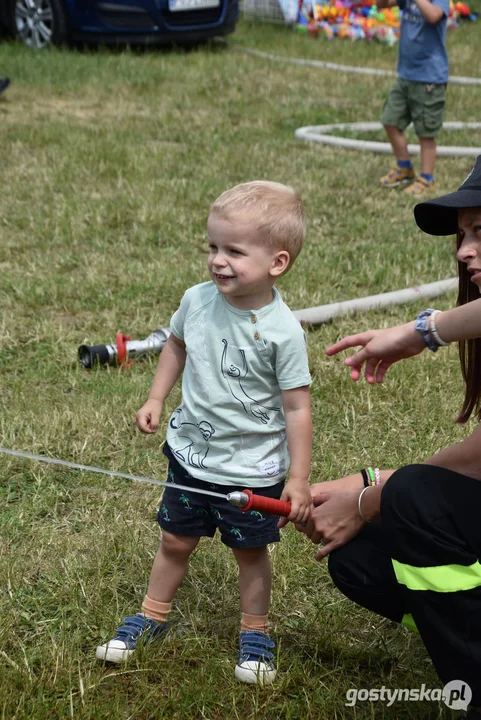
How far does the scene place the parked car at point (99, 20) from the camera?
1030 centimetres

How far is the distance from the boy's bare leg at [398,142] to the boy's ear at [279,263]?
178 inches

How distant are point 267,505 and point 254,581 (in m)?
0.36

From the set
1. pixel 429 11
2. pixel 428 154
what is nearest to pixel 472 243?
pixel 429 11

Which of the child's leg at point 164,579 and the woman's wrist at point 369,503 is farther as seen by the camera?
the child's leg at point 164,579

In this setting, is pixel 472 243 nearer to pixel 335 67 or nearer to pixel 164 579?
pixel 164 579

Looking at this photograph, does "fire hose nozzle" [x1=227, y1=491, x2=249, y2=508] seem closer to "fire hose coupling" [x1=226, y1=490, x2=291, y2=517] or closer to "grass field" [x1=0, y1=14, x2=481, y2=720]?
"fire hose coupling" [x1=226, y1=490, x2=291, y2=517]

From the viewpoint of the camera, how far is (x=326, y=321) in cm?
456

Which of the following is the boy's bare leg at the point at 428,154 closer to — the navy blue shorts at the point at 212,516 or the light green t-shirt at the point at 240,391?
the light green t-shirt at the point at 240,391

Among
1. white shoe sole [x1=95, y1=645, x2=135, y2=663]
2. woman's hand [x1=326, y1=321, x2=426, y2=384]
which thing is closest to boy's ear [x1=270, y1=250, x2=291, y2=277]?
woman's hand [x1=326, y1=321, x2=426, y2=384]

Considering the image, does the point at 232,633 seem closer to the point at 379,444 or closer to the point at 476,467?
the point at 476,467

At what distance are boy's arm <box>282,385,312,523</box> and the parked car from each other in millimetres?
8809

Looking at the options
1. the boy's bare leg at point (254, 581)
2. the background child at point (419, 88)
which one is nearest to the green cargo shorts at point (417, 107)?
the background child at point (419, 88)

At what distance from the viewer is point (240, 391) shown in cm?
247

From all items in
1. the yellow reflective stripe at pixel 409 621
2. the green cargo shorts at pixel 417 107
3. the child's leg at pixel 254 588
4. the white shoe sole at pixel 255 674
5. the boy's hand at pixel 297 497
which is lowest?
the white shoe sole at pixel 255 674
